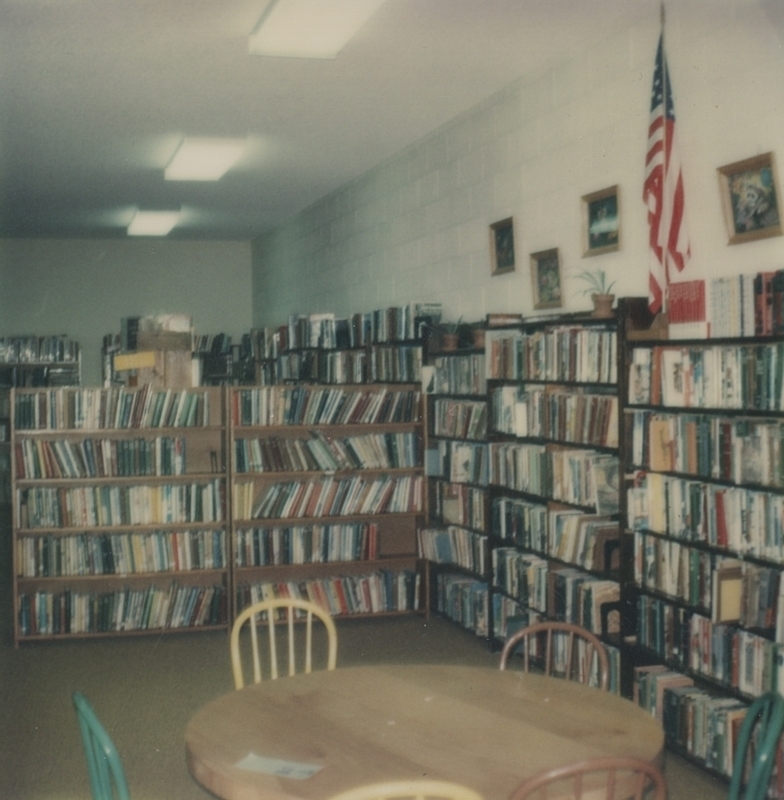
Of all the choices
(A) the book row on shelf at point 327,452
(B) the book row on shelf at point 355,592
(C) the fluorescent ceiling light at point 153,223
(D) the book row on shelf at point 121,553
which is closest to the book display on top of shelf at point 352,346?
(A) the book row on shelf at point 327,452

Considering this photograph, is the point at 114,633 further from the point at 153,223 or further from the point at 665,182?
the point at 153,223

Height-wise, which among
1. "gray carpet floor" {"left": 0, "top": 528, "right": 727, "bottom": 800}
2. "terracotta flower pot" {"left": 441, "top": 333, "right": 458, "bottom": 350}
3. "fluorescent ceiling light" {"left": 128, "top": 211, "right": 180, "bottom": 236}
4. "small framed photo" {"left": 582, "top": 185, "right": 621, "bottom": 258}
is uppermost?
"fluorescent ceiling light" {"left": 128, "top": 211, "right": 180, "bottom": 236}

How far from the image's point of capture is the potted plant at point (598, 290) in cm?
444

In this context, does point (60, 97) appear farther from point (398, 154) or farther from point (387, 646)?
point (387, 646)

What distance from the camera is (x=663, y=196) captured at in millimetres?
4172

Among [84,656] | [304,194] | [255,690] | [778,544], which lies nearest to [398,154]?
[304,194]

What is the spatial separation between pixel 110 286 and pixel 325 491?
6.40 meters

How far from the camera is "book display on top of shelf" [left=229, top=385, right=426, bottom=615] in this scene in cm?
611

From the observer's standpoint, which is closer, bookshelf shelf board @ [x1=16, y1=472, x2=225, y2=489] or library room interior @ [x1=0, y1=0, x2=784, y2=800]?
library room interior @ [x1=0, y1=0, x2=784, y2=800]

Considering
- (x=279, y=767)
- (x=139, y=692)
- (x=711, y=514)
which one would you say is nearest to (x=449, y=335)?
(x=711, y=514)

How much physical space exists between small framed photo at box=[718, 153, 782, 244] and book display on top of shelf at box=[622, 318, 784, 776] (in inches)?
14.7

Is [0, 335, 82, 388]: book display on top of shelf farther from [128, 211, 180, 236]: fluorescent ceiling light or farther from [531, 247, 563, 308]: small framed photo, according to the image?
[531, 247, 563, 308]: small framed photo

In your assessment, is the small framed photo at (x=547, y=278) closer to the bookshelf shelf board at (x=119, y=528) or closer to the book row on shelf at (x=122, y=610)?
the bookshelf shelf board at (x=119, y=528)

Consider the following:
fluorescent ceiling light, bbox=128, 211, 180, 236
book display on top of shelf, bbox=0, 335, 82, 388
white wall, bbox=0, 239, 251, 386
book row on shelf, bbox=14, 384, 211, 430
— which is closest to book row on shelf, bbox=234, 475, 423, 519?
book row on shelf, bbox=14, 384, 211, 430
